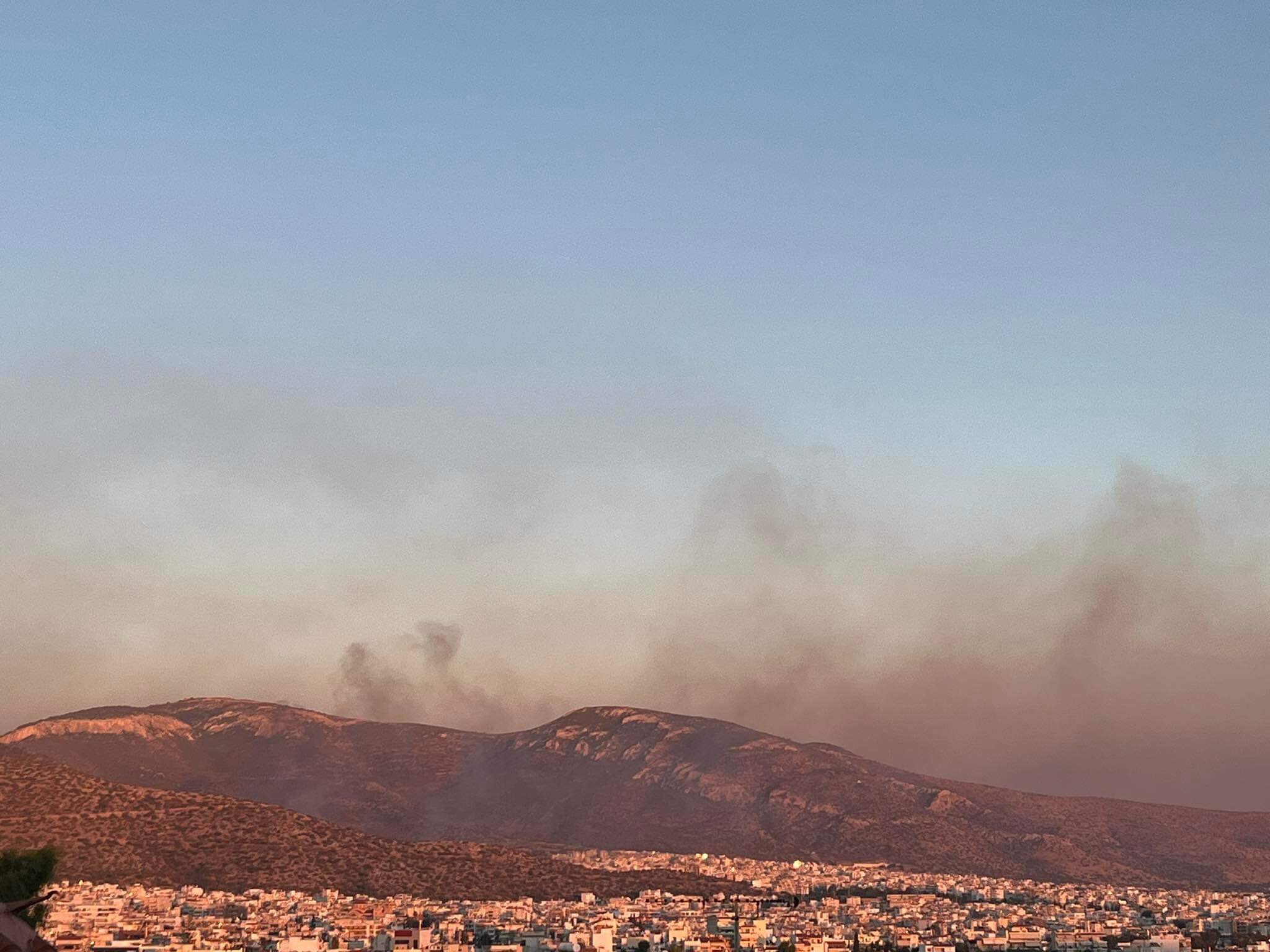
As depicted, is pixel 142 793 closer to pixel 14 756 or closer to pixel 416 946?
pixel 14 756

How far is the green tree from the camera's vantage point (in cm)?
6281

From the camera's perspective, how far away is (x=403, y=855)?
17725 cm

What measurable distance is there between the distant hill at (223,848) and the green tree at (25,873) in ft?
250

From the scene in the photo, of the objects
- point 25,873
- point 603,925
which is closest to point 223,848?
point 603,925

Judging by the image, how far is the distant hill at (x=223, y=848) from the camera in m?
152

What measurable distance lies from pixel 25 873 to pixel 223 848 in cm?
10065

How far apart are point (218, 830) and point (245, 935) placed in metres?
55.4

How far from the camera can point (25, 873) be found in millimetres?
65938

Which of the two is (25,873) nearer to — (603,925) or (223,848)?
(603,925)

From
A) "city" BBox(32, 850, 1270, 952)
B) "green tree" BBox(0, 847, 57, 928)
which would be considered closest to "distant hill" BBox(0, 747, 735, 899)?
"city" BBox(32, 850, 1270, 952)

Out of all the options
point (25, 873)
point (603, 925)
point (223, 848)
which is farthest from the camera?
point (223, 848)

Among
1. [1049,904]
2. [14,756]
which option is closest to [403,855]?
[14,756]

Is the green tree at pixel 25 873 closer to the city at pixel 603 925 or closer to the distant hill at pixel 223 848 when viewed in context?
the city at pixel 603 925

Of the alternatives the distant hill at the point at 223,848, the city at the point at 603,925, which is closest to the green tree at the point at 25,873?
the city at the point at 603,925
